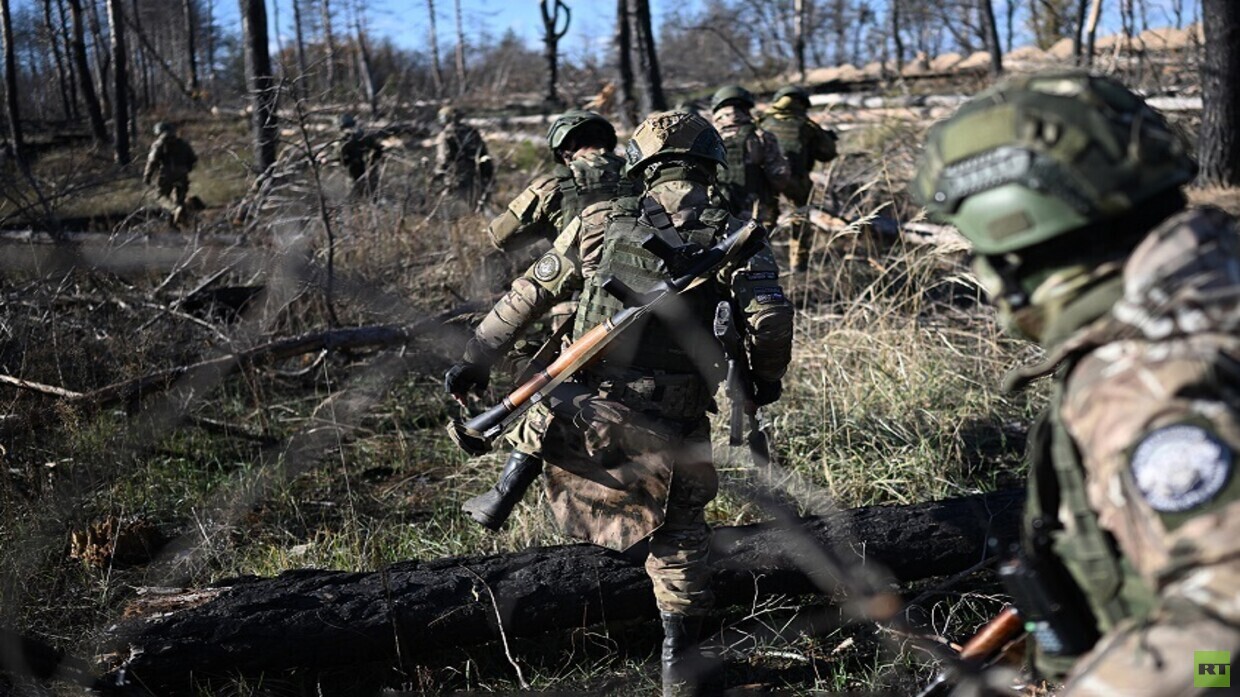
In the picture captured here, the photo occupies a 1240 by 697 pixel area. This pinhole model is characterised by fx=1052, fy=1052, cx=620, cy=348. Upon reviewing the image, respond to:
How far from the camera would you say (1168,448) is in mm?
1286

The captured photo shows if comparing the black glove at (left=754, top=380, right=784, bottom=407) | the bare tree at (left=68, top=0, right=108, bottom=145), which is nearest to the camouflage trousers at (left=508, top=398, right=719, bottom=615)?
the black glove at (left=754, top=380, right=784, bottom=407)

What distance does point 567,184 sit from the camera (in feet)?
15.0

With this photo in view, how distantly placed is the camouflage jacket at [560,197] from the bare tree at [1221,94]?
21.9ft

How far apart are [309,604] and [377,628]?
23cm

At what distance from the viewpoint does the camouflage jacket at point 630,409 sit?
3.30 metres

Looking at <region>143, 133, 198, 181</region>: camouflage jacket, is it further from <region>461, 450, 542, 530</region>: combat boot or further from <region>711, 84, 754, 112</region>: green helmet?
<region>461, 450, 542, 530</region>: combat boot

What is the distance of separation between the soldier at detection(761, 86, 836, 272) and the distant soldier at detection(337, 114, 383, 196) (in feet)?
10.6

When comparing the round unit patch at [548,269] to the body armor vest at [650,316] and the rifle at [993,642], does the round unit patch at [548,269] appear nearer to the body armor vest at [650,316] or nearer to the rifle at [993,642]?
the body armor vest at [650,316]

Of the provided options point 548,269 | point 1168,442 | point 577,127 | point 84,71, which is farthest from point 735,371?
point 84,71

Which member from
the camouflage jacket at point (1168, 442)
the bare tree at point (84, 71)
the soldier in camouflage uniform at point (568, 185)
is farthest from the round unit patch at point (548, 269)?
the bare tree at point (84, 71)

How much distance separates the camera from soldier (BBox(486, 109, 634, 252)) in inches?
175

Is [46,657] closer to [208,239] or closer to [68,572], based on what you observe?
[68,572]

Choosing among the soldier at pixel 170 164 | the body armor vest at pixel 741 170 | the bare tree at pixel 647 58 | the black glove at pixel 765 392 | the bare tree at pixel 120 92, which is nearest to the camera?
the black glove at pixel 765 392

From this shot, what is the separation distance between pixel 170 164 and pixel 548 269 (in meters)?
11.0
